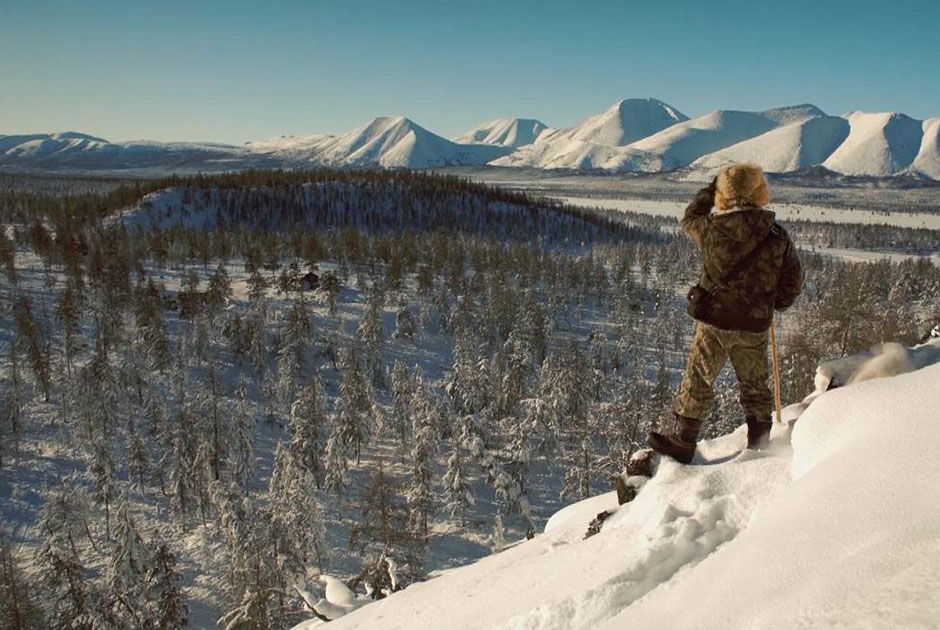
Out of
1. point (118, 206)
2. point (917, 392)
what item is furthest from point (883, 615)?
point (118, 206)

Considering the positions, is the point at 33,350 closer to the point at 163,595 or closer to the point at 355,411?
the point at 355,411

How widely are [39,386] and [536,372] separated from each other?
157ft

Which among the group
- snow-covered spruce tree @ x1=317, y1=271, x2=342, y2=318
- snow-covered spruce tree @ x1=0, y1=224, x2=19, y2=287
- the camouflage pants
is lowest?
snow-covered spruce tree @ x1=317, y1=271, x2=342, y2=318

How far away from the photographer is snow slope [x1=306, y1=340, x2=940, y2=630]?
275 cm

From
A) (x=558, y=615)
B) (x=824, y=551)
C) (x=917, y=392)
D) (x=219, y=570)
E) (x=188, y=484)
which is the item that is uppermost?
(x=917, y=392)

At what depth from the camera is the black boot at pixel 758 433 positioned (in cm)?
532

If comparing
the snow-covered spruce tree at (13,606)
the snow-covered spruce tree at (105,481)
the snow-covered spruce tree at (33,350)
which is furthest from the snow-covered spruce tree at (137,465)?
the snow-covered spruce tree at (13,606)

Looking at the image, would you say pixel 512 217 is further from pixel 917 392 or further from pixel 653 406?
pixel 917 392

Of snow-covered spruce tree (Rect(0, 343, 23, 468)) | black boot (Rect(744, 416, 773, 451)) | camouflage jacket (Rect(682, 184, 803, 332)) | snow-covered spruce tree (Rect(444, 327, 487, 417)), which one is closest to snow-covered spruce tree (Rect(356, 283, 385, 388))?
snow-covered spruce tree (Rect(444, 327, 487, 417))

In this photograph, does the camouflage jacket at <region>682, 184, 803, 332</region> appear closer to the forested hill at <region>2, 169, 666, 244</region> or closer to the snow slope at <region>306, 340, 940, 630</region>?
the snow slope at <region>306, 340, 940, 630</region>

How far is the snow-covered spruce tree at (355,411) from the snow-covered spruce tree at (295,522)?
11.3m

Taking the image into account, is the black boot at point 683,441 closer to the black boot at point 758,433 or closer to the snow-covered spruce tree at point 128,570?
the black boot at point 758,433

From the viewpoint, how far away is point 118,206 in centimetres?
12762

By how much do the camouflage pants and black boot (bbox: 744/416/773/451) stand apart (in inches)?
1.7
